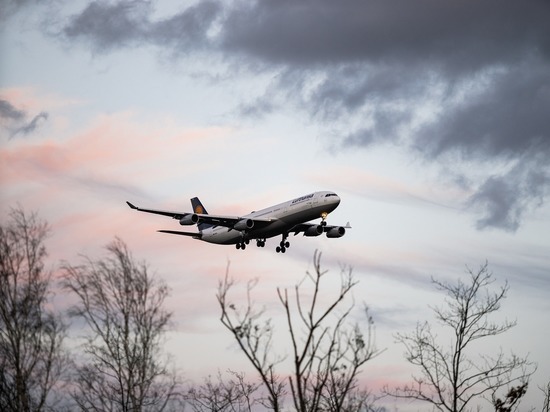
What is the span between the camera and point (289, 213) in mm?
80750

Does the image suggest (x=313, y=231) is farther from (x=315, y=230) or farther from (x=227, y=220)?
(x=227, y=220)

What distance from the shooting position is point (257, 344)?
16.8 meters

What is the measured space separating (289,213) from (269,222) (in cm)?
296

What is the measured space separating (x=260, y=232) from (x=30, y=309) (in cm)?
5122

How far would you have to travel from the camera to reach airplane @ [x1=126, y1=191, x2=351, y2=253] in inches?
3093

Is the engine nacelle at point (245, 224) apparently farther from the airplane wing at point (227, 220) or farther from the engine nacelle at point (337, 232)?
the engine nacelle at point (337, 232)

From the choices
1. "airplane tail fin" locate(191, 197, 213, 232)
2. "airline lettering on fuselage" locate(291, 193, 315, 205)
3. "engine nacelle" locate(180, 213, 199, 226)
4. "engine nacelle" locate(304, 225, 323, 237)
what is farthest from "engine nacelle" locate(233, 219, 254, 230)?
"airplane tail fin" locate(191, 197, 213, 232)

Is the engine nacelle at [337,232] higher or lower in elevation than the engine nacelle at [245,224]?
higher

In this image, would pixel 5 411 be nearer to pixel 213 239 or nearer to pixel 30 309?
pixel 30 309

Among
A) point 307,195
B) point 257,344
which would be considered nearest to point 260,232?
point 307,195

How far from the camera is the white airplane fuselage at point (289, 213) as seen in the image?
256ft

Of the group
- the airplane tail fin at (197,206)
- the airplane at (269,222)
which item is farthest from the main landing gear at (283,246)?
the airplane tail fin at (197,206)

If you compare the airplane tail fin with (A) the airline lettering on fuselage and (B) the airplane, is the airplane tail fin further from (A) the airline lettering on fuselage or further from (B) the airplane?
(A) the airline lettering on fuselage

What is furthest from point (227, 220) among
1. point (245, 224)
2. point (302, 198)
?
point (302, 198)
